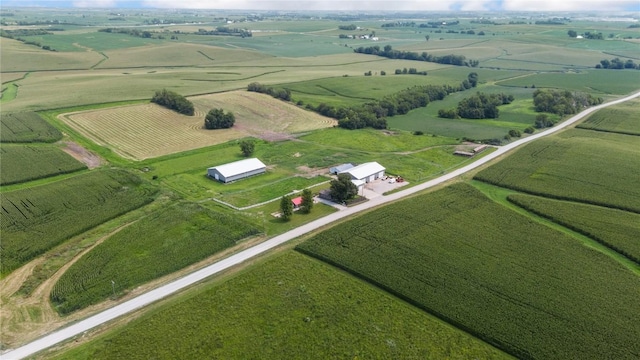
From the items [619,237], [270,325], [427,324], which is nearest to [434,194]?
[619,237]

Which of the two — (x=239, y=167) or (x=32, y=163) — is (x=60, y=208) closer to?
(x=32, y=163)

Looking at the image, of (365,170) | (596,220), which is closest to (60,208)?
(365,170)

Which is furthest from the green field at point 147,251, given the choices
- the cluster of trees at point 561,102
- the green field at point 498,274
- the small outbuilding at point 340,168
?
the cluster of trees at point 561,102

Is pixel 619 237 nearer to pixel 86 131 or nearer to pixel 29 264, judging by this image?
pixel 29 264

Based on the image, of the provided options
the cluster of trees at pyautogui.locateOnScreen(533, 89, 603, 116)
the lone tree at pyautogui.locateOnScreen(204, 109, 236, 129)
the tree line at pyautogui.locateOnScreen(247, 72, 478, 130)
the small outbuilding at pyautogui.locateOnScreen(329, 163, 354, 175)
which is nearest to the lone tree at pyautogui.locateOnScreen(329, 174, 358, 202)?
the small outbuilding at pyautogui.locateOnScreen(329, 163, 354, 175)

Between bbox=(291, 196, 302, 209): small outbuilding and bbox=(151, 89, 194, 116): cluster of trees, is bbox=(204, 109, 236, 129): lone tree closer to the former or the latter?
bbox=(151, 89, 194, 116): cluster of trees
